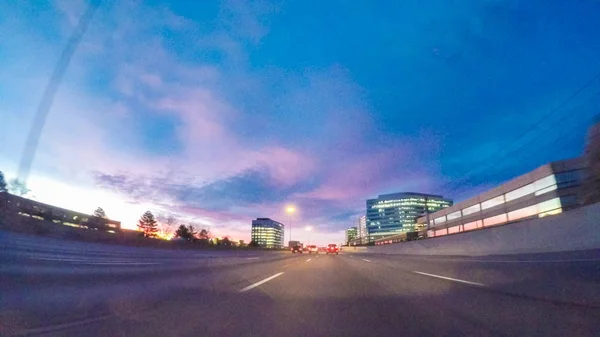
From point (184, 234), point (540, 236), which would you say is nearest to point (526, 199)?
point (540, 236)

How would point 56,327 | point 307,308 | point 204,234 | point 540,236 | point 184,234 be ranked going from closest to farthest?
point 56,327 < point 307,308 < point 540,236 < point 184,234 < point 204,234

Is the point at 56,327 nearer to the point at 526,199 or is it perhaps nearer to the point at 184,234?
the point at 526,199

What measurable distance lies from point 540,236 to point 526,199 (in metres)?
69.3

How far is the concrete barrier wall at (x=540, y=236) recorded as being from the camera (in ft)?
58.9

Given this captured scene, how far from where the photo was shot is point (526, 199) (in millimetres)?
82438

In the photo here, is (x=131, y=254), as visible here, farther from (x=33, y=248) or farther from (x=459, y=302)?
(x=459, y=302)

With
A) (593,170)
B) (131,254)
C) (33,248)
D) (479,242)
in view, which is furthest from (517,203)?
(33,248)

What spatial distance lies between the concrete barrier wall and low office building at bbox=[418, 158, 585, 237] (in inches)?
1424

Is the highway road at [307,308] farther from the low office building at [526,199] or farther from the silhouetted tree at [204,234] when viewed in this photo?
the silhouetted tree at [204,234]

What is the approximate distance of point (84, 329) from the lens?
Answer: 209 inches

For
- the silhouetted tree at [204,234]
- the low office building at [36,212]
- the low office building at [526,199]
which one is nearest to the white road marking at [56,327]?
the low office building at [36,212]

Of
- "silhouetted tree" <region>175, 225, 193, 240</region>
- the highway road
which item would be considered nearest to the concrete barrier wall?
the highway road

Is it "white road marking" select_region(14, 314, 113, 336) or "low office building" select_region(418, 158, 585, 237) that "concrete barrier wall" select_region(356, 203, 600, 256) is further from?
"low office building" select_region(418, 158, 585, 237)

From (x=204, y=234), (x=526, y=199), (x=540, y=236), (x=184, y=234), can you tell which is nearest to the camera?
(x=540, y=236)
